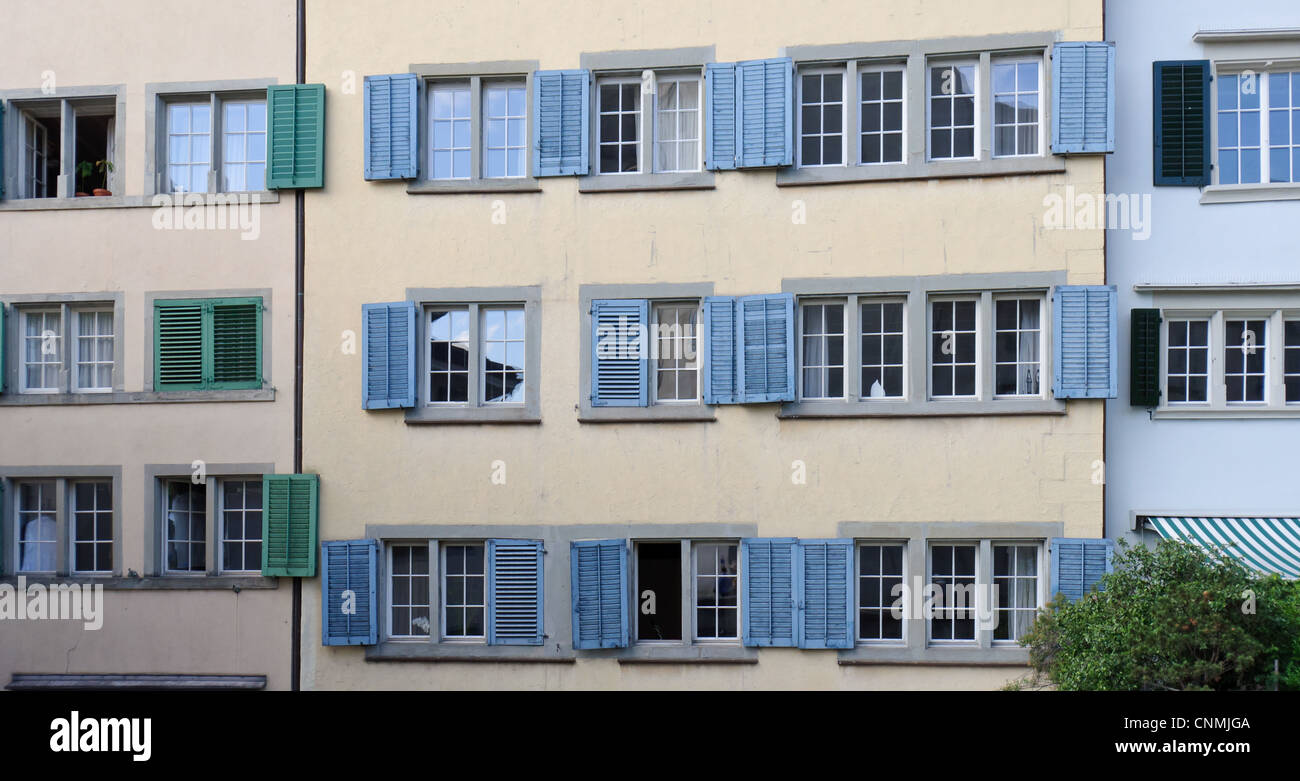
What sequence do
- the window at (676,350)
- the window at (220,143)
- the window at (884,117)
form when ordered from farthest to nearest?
the window at (220,143)
the window at (676,350)
the window at (884,117)

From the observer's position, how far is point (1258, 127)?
12.0 metres

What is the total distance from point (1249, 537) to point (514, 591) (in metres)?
8.46

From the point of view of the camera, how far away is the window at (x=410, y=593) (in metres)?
12.5

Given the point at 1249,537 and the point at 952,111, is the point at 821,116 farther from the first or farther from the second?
the point at 1249,537

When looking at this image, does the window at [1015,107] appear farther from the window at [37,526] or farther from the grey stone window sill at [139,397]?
the window at [37,526]

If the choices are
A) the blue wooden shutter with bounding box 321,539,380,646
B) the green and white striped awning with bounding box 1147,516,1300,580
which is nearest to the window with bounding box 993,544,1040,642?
the green and white striped awning with bounding box 1147,516,1300,580

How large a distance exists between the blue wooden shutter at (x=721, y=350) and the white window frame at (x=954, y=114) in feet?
9.83

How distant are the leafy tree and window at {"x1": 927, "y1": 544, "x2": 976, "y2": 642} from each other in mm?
1624

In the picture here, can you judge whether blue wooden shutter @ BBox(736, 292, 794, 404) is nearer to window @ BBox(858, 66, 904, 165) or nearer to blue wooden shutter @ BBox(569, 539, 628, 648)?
window @ BBox(858, 66, 904, 165)

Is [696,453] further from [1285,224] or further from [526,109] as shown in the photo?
[1285,224]

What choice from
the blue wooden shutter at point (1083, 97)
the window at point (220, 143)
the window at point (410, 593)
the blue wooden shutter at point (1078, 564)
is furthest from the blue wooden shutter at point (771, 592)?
the window at point (220, 143)

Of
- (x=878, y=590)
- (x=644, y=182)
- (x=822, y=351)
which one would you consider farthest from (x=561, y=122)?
(x=878, y=590)

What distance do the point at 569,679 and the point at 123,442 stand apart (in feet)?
21.1

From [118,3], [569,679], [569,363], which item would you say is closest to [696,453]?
[569,363]
